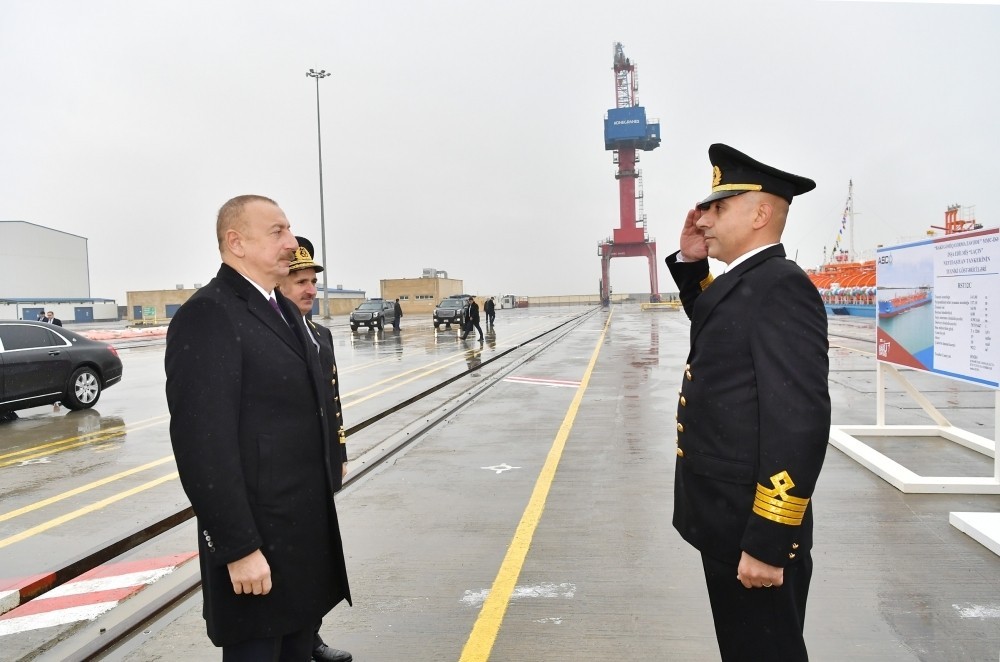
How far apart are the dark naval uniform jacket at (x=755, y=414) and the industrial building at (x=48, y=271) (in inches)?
3232

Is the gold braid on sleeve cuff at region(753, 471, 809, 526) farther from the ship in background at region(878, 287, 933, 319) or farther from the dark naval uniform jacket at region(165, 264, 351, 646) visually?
the ship in background at region(878, 287, 933, 319)

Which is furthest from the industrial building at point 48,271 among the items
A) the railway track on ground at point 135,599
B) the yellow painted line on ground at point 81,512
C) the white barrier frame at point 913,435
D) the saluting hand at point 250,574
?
the saluting hand at point 250,574

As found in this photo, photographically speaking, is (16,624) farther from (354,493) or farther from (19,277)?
(19,277)

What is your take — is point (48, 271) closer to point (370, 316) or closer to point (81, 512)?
point (370, 316)

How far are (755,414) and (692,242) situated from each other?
2.82ft

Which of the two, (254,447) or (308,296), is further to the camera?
(308,296)

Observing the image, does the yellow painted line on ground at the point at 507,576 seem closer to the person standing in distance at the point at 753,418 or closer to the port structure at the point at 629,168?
the person standing in distance at the point at 753,418

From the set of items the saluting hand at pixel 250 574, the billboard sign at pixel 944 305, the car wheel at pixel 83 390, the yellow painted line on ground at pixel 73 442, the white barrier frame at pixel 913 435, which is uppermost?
the billboard sign at pixel 944 305

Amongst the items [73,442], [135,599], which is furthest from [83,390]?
[135,599]

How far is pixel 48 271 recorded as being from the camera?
263 feet

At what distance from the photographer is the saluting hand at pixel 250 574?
81.1 inches

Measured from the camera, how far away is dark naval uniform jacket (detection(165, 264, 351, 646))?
2.02 m

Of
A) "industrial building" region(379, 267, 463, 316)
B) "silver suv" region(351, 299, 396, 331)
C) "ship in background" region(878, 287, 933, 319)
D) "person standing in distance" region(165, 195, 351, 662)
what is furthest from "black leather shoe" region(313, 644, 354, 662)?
"industrial building" region(379, 267, 463, 316)

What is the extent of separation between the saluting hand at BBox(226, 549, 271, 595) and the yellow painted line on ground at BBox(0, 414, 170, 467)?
6986 millimetres
